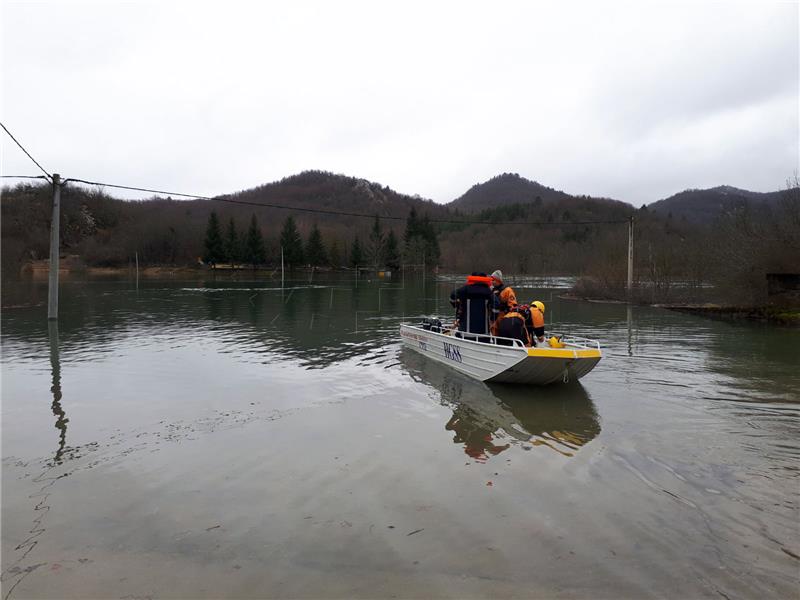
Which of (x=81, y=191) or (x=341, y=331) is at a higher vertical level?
(x=81, y=191)

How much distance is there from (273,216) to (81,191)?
5269cm

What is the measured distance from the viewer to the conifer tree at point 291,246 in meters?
91.2

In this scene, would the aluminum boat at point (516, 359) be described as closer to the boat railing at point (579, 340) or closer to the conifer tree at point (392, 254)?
the boat railing at point (579, 340)

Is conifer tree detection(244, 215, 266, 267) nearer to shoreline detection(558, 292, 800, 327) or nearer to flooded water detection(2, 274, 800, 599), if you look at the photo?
shoreline detection(558, 292, 800, 327)

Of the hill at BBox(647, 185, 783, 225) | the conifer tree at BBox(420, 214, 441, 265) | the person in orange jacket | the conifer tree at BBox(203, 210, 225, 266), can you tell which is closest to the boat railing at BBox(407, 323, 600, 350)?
the person in orange jacket

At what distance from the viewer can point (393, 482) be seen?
18.1 ft

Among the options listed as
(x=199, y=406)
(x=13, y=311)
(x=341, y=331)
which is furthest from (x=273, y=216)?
(x=199, y=406)

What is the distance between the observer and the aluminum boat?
9.02 metres

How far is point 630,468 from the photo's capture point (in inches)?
233

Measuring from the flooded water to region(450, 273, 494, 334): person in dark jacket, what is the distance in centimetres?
128

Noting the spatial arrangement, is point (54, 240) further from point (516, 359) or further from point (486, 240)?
point (486, 240)

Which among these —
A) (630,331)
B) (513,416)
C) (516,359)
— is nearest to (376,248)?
(630,331)

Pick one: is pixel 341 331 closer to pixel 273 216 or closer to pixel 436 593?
pixel 436 593

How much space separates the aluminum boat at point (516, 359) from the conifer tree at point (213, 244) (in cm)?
8591
